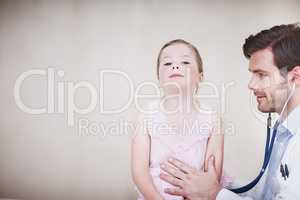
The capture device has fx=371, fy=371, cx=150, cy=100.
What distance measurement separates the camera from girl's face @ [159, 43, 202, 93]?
2.21 m

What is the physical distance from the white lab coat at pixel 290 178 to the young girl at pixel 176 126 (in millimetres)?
192

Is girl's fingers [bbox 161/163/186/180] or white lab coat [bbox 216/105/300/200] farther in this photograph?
girl's fingers [bbox 161/163/186/180]

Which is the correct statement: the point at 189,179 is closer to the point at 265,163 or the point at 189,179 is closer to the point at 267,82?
the point at 265,163

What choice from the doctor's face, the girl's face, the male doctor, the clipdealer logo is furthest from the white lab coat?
the girl's face

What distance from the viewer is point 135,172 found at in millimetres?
2223

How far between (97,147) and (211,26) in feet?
3.31

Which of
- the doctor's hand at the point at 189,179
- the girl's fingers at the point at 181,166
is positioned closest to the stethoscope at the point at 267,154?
the doctor's hand at the point at 189,179

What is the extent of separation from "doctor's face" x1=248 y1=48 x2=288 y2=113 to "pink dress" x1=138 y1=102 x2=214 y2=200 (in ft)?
1.14

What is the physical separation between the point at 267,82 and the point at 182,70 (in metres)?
0.50

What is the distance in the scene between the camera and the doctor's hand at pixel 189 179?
219 cm

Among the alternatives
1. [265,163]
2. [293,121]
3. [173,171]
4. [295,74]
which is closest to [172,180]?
[173,171]

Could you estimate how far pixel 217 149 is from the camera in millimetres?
2209

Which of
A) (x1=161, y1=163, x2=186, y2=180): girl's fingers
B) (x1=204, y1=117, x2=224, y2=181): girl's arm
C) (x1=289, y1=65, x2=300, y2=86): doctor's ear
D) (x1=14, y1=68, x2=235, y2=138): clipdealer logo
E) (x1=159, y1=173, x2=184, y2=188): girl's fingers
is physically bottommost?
(x1=159, y1=173, x2=184, y2=188): girl's fingers

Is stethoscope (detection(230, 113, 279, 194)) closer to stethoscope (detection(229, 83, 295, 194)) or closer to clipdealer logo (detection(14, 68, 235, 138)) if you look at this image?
stethoscope (detection(229, 83, 295, 194))
